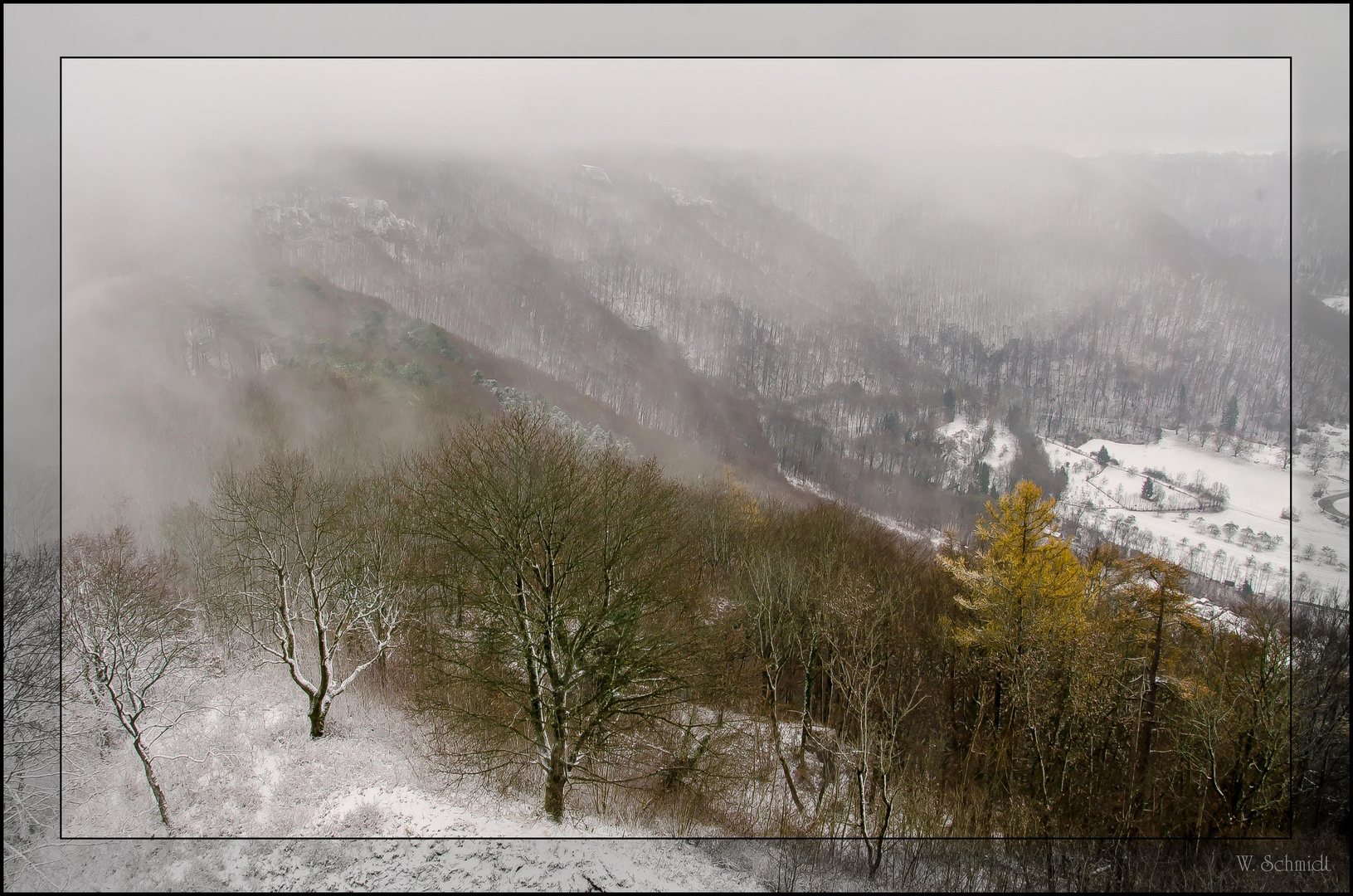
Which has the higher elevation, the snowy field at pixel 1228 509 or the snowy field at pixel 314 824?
the snowy field at pixel 1228 509

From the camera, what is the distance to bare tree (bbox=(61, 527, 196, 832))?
9.41m

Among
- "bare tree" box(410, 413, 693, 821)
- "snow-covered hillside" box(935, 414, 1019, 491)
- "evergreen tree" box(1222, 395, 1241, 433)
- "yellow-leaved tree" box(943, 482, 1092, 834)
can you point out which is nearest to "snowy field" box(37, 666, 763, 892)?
"bare tree" box(410, 413, 693, 821)

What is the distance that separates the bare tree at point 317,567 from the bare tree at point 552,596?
151 inches

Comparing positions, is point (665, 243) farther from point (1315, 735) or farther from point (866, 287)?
point (1315, 735)

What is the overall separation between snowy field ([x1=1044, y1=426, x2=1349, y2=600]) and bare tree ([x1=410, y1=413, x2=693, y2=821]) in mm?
11125

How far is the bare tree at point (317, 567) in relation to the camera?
11.2 meters

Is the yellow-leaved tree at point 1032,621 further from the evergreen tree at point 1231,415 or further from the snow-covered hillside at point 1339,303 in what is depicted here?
the evergreen tree at point 1231,415

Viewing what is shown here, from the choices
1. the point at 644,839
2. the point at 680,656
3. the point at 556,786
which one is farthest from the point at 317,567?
the point at 644,839

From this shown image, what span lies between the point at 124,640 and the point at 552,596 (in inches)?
378

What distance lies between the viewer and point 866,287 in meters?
59.7

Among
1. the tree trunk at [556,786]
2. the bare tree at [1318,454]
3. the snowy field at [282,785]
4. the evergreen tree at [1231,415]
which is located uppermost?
the evergreen tree at [1231,415]

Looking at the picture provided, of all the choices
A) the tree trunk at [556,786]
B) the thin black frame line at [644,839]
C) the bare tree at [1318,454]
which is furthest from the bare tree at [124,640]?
the bare tree at [1318,454]

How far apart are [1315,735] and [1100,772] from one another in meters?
4.49

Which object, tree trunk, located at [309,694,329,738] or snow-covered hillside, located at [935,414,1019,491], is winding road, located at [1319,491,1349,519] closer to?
tree trunk, located at [309,694,329,738]
